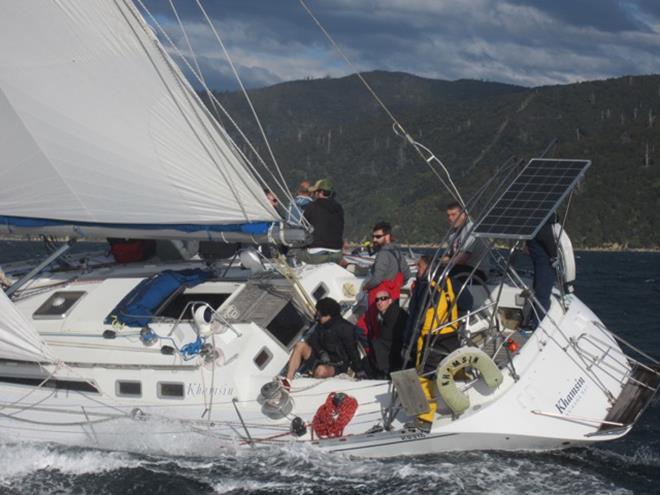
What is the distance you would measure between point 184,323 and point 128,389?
0.97m

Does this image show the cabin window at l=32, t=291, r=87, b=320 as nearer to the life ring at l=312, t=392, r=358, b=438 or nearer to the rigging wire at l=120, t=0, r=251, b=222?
the rigging wire at l=120, t=0, r=251, b=222

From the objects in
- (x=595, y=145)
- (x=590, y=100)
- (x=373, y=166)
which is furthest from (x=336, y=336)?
(x=590, y=100)

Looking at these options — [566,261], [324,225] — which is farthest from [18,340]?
[566,261]

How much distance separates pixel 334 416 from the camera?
8.50 meters

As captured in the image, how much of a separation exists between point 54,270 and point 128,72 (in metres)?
3.82

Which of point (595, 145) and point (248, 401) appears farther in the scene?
point (595, 145)

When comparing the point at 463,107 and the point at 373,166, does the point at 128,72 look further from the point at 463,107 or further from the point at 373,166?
the point at 463,107

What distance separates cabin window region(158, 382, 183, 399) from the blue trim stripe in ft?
5.83

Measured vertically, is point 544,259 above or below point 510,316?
above

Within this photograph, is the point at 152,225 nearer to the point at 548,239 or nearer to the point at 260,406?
the point at 260,406

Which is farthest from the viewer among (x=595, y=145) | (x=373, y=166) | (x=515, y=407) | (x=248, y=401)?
(x=373, y=166)

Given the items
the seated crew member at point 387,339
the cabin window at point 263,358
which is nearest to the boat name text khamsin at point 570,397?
the seated crew member at point 387,339

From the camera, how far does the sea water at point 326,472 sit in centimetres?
821

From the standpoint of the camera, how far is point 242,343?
9375 millimetres
